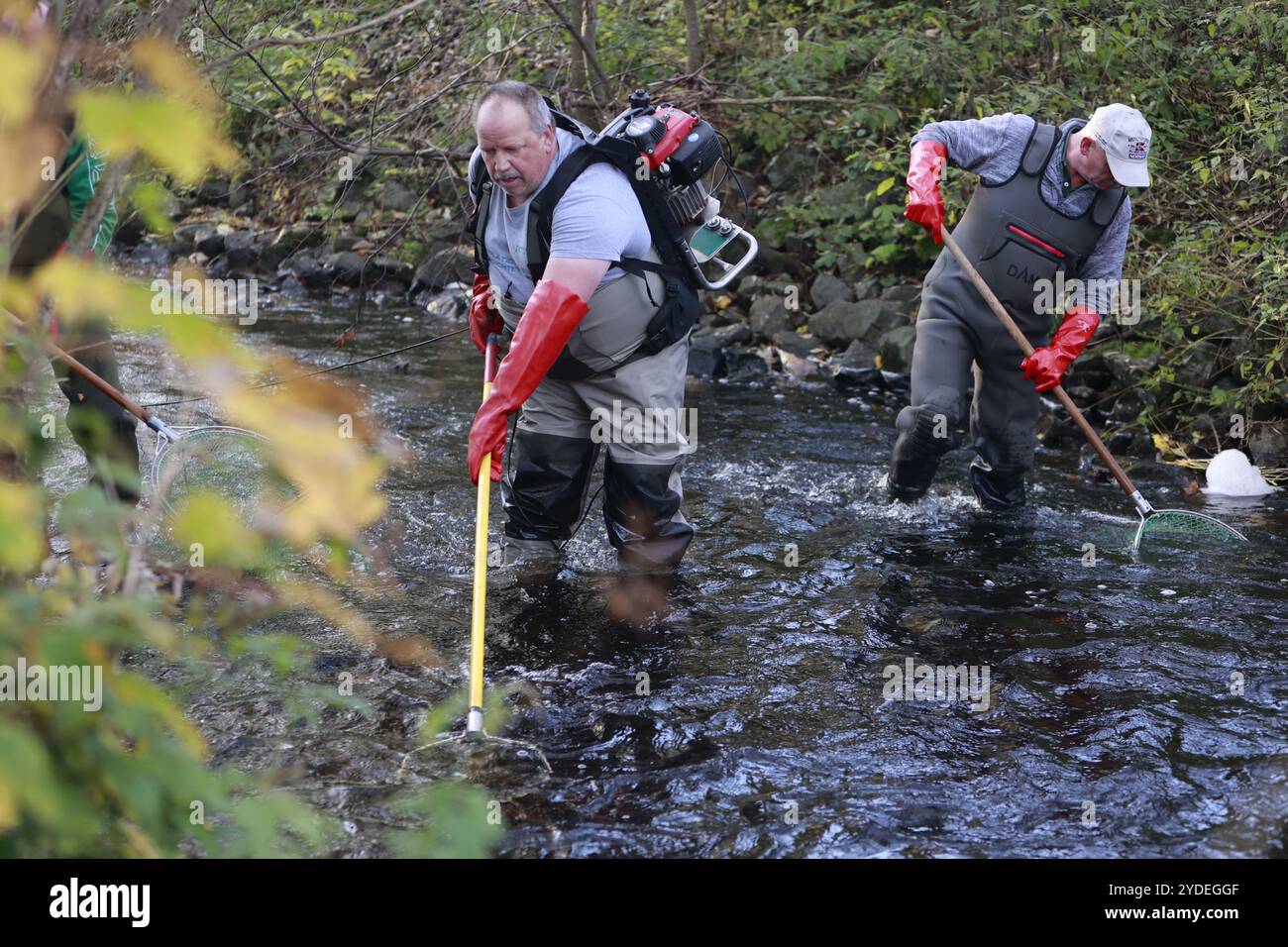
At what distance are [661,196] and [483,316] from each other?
41.6 inches

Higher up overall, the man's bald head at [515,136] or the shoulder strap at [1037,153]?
the shoulder strap at [1037,153]

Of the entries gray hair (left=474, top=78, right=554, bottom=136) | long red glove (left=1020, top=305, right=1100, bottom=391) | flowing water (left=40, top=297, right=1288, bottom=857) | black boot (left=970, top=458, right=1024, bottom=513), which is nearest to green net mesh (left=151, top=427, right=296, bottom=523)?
flowing water (left=40, top=297, right=1288, bottom=857)

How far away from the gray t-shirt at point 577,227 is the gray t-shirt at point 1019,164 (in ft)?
6.79

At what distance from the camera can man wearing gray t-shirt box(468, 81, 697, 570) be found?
426 cm

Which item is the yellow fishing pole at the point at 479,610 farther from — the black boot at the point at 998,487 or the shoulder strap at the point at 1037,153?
the black boot at the point at 998,487

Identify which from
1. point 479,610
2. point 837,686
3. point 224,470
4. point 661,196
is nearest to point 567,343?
Answer: point 661,196

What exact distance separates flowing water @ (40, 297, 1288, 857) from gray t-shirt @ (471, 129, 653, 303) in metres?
1.44

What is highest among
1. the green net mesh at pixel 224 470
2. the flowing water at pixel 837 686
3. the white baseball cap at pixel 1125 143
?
the white baseball cap at pixel 1125 143

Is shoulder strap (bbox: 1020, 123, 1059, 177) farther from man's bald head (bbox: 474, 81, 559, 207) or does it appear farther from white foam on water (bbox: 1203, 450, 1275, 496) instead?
man's bald head (bbox: 474, 81, 559, 207)

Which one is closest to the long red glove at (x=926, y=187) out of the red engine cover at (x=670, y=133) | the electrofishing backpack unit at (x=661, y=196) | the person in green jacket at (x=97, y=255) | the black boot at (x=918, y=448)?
the black boot at (x=918, y=448)

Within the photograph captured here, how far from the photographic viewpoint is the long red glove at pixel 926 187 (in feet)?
18.7

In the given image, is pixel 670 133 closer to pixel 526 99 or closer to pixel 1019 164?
pixel 526 99

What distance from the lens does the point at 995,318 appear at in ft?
20.1
